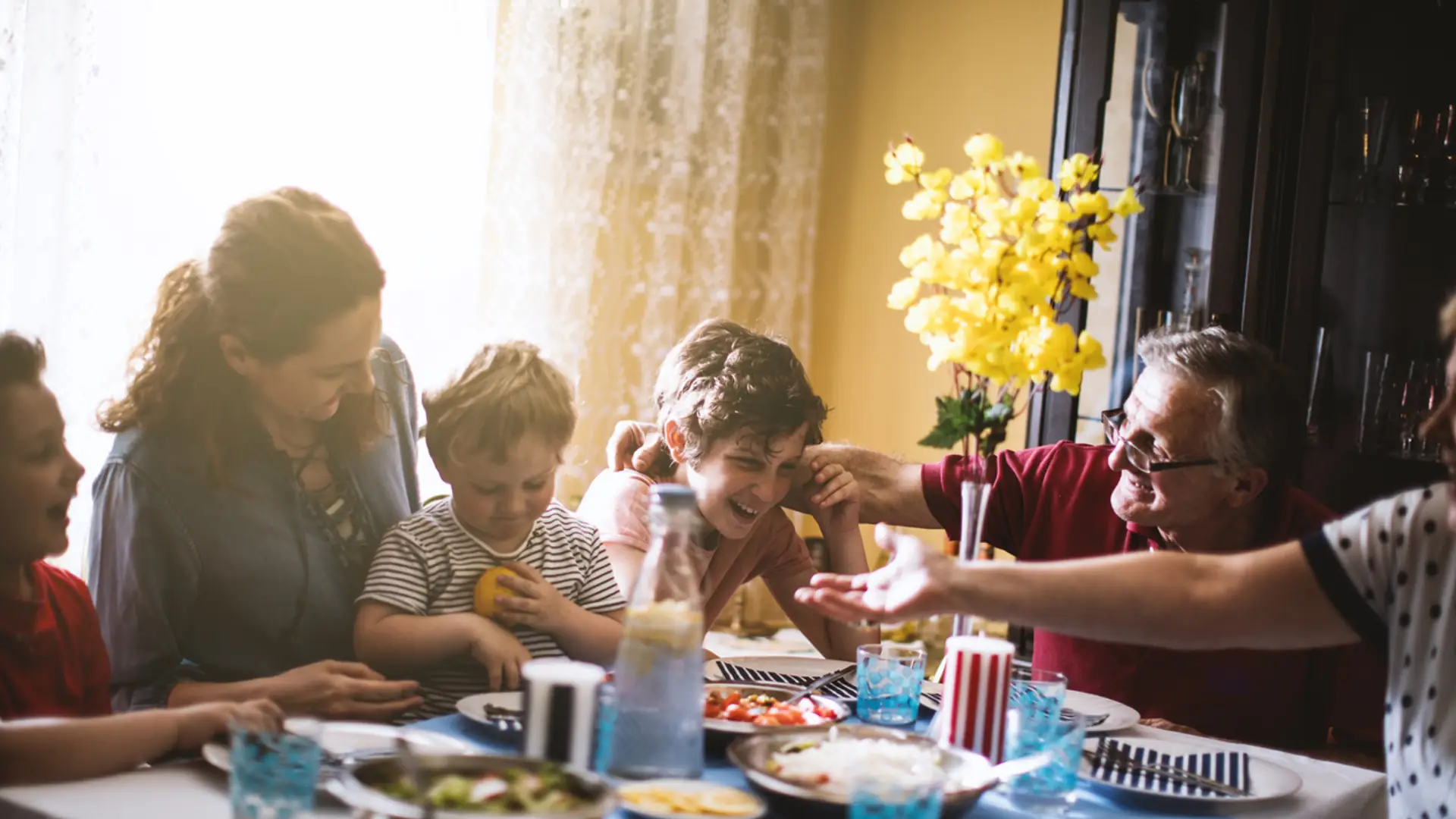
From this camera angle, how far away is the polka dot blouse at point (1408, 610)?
47.9 inches

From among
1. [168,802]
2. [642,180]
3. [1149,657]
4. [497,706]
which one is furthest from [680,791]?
[642,180]

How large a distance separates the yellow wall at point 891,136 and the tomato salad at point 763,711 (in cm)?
249

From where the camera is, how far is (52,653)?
4.06 ft

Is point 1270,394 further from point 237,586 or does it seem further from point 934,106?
point 934,106

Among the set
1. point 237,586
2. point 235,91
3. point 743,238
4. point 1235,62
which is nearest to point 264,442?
point 237,586

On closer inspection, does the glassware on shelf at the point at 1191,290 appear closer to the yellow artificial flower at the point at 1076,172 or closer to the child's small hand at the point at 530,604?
the yellow artificial flower at the point at 1076,172

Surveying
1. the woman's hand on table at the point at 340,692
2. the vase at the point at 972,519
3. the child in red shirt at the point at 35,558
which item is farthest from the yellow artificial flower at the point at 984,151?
the child in red shirt at the point at 35,558

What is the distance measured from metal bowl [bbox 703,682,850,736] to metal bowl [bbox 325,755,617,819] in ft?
0.91

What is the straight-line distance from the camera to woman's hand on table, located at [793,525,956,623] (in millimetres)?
1296

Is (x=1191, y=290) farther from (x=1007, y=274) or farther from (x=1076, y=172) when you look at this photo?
(x=1007, y=274)

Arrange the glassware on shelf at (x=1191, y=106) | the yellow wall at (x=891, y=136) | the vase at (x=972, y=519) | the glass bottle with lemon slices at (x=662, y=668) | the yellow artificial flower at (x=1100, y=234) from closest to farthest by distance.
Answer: the glass bottle with lemon slices at (x=662, y=668) → the vase at (x=972, y=519) → the yellow artificial flower at (x=1100, y=234) → the glassware on shelf at (x=1191, y=106) → the yellow wall at (x=891, y=136)

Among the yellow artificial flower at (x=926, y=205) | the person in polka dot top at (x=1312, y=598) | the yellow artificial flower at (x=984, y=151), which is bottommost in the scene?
the person in polka dot top at (x=1312, y=598)

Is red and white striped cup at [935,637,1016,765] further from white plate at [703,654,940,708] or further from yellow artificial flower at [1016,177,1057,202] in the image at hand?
yellow artificial flower at [1016,177,1057,202]

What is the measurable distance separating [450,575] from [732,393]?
481 millimetres
